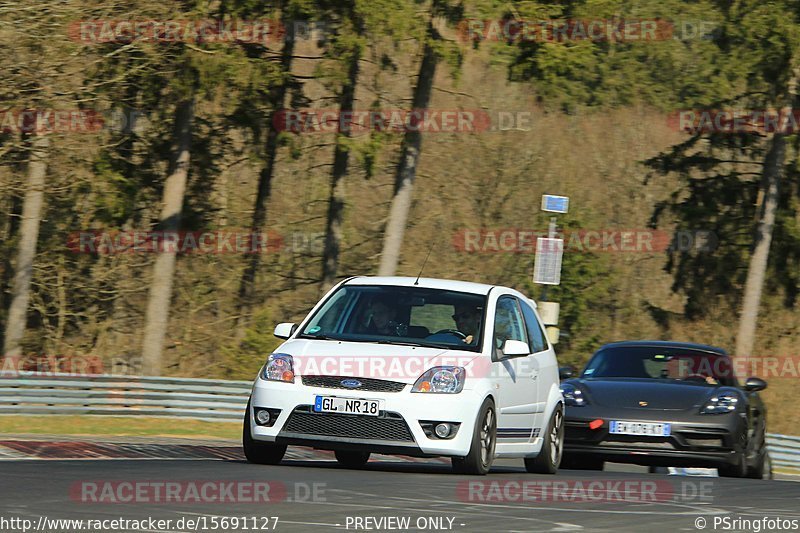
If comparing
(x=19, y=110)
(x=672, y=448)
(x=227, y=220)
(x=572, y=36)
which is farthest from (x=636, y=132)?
(x=672, y=448)

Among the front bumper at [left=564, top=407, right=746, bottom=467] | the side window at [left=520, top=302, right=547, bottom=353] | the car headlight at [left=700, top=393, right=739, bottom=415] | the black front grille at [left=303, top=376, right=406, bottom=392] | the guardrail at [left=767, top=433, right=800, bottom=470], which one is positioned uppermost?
the side window at [left=520, top=302, right=547, bottom=353]

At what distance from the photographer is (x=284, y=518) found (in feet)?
26.3

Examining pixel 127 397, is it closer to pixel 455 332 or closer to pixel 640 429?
pixel 640 429

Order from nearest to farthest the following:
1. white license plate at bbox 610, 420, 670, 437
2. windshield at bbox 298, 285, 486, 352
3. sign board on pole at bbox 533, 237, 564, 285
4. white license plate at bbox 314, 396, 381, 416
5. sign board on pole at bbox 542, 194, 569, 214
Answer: white license plate at bbox 314, 396, 381, 416, windshield at bbox 298, 285, 486, 352, white license plate at bbox 610, 420, 670, 437, sign board on pole at bbox 542, 194, 569, 214, sign board on pole at bbox 533, 237, 564, 285

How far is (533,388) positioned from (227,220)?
25.2 m

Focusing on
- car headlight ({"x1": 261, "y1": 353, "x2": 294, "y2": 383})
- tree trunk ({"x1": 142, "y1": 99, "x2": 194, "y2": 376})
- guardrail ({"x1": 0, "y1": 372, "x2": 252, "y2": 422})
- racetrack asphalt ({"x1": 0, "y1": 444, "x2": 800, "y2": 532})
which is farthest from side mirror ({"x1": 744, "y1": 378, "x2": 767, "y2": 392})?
tree trunk ({"x1": 142, "y1": 99, "x2": 194, "y2": 376})

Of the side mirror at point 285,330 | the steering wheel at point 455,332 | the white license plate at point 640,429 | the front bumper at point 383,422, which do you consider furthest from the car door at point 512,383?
the white license plate at point 640,429

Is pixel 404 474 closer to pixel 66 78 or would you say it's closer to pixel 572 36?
pixel 66 78

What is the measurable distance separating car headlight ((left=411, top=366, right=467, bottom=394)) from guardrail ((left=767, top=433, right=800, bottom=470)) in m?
12.9

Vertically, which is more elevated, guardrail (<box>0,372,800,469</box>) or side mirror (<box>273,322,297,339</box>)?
side mirror (<box>273,322,297,339</box>)

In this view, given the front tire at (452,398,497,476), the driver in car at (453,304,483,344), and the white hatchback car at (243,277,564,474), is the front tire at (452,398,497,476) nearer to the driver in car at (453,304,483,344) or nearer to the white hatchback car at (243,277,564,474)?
the white hatchback car at (243,277,564,474)

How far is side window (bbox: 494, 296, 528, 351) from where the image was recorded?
12.5 meters

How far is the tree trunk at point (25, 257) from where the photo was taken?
27.2 meters

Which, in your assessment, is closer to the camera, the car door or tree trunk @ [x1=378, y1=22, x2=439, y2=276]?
the car door
